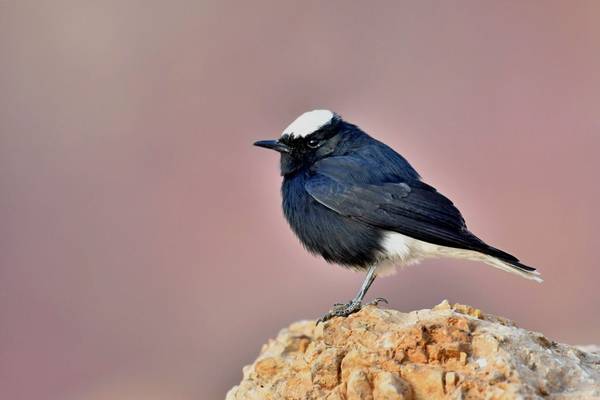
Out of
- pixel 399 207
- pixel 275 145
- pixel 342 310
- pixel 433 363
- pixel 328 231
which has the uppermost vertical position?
→ pixel 275 145

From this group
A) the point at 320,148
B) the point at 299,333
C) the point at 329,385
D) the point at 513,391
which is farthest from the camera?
the point at 320,148

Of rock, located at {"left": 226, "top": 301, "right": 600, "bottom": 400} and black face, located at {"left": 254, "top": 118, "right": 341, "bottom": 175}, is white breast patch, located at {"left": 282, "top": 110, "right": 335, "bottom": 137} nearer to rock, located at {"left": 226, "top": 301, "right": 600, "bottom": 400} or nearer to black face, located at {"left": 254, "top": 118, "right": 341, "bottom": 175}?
black face, located at {"left": 254, "top": 118, "right": 341, "bottom": 175}

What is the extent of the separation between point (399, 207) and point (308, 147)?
2.97 ft

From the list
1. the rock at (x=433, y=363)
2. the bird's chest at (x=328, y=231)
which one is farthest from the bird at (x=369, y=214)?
the rock at (x=433, y=363)

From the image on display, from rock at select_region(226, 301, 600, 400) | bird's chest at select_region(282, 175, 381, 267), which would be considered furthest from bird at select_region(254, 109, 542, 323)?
rock at select_region(226, 301, 600, 400)

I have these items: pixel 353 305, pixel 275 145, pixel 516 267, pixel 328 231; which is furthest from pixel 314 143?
pixel 516 267

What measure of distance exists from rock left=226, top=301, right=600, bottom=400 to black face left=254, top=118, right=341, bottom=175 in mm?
1867

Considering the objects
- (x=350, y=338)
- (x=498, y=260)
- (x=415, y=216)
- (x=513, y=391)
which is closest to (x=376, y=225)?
(x=415, y=216)

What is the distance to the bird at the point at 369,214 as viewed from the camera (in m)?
5.02

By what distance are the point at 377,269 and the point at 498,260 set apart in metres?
0.78

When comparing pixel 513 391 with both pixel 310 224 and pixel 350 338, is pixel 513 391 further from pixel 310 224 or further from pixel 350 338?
pixel 310 224

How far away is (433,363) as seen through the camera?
3.38m

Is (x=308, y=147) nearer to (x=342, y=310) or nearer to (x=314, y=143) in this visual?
(x=314, y=143)

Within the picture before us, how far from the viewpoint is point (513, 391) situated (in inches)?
120
